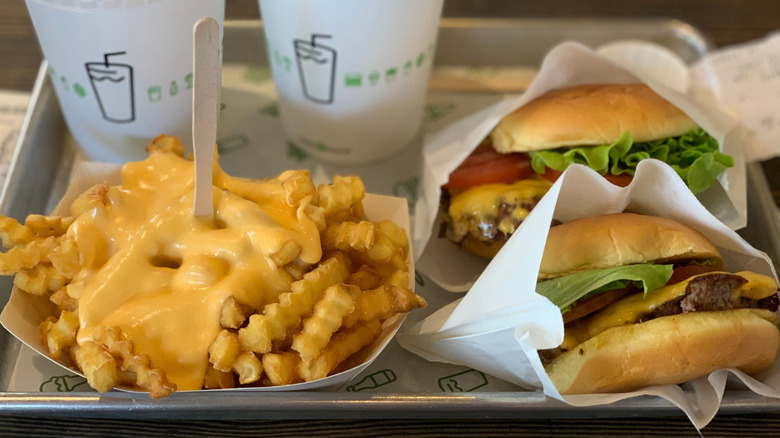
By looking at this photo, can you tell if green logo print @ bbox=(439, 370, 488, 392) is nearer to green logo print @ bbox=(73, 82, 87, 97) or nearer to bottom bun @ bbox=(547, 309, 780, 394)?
bottom bun @ bbox=(547, 309, 780, 394)

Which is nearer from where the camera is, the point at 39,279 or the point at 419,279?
the point at 39,279

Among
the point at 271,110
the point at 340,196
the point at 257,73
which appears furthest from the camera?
the point at 257,73

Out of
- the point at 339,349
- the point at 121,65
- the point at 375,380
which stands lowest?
the point at 375,380

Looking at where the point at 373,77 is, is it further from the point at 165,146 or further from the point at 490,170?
the point at 165,146

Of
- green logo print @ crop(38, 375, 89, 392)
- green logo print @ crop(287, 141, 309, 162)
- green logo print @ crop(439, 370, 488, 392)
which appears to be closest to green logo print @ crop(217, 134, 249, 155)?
A: green logo print @ crop(287, 141, 309, 162)

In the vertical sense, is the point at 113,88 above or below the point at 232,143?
above

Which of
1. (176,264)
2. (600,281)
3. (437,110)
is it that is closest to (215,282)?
(176,264)
